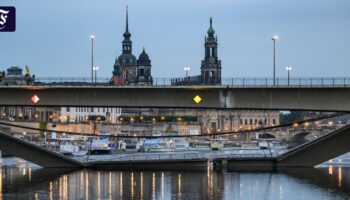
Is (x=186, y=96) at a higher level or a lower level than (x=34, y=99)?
higher

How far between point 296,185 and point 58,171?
29.5 m

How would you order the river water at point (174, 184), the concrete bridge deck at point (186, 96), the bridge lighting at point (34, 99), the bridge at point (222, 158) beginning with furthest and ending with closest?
the bridge at point (222, 158) < the bridge lighting at point (34, 99) < the concrete bridge deck at point (186, 96) < the river water at point (174, 184)

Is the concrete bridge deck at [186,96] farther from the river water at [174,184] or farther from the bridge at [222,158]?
the bridge at [222,158]

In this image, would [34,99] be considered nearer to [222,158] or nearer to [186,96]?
[186,96]

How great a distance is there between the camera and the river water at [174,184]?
279 feet

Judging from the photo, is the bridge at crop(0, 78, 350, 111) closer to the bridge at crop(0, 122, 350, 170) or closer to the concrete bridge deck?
the concrete bridge deck

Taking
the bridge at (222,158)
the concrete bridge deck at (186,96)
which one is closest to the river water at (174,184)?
the bridge at (222,158)

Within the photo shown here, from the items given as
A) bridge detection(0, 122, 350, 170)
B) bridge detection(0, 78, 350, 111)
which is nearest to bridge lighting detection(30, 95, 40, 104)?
bridge detection(0, 78, 350, 111)

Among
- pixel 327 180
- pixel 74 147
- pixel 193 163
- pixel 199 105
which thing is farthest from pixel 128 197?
pixel 74 147

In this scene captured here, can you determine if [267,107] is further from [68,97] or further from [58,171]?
[58,171]

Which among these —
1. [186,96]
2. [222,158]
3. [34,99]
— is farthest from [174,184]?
[222,158]

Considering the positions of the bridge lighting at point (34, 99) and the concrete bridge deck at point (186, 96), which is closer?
the concrete bridge deck at point (186, 96)

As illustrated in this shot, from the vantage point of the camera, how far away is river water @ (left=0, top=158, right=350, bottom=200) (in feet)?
279

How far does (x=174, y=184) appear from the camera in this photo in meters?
96.3
